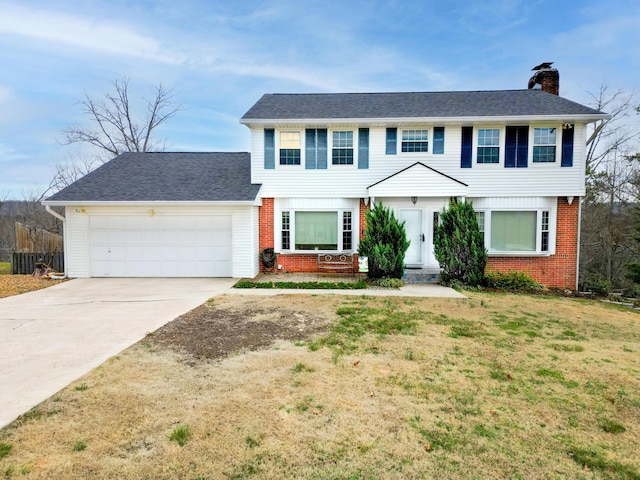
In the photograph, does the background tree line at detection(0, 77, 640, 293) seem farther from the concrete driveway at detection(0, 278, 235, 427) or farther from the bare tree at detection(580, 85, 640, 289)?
the concrete driveway at detection(0, 278, 235, 427)

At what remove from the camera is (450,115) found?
1226 centimetres

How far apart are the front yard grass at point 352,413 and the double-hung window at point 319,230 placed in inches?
271

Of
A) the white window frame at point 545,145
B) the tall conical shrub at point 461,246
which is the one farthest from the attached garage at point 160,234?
the white window frame at point 545,145

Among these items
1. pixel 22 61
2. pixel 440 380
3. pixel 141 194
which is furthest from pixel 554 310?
pixel 22 61

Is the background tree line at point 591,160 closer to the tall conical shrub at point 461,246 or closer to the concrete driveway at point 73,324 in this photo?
the tall conical shrub at point 461,246

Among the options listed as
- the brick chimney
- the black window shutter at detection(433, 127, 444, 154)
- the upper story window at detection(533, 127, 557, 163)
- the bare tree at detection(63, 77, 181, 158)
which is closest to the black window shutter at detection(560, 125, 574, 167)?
the upper story window at detection(533, 127, 557, 163)

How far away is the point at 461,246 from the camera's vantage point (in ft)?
36.2

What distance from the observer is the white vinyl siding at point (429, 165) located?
12.2 metres

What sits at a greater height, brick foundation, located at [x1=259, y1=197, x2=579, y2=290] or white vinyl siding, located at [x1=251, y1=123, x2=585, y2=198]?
white vinyl siding, located at [x1=251, y1=123, x2=585, y2=198]

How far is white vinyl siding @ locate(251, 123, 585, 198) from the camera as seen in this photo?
12.2 m

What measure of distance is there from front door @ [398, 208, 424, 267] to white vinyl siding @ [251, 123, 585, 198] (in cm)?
151

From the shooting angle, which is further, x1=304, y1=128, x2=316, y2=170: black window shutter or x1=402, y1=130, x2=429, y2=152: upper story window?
x1=304, y1=128, x2=316, y2=170: black window shutter

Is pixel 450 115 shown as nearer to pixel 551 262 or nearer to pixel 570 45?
pixel 551 262

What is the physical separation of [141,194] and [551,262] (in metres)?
14.3
